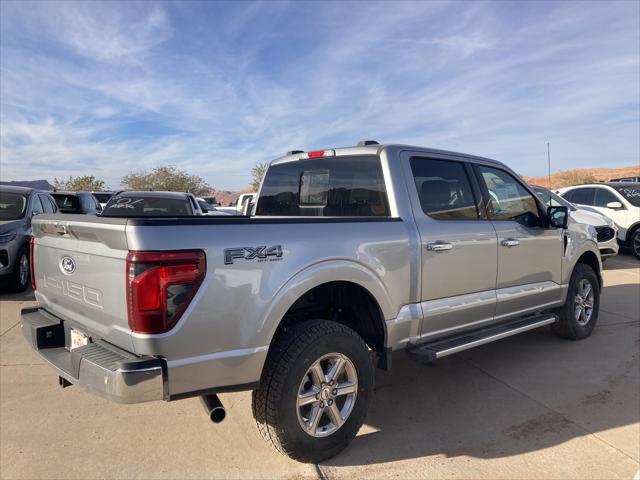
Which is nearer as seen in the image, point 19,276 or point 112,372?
point 112,372

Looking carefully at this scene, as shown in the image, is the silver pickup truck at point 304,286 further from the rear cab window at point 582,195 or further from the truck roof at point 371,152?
the rear cab window at point 582,195

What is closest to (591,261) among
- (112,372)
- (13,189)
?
(112,372)

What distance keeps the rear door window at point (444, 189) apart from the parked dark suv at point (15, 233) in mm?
6424

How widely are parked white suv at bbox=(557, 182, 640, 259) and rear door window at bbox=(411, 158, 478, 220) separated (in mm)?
8614

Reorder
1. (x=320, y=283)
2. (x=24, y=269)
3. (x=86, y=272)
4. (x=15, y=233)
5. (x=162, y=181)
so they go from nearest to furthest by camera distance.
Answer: (x=86, y=272), (x=320, y=283), (x=15, y=233), (x=24, y=269), (x=162, y=181)

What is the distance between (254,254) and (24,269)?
6715mm

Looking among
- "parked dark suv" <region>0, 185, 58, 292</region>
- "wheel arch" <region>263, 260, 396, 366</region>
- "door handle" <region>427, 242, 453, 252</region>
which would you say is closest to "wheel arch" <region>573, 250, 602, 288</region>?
"door handle" <region>427, 242, 453, 252</region>

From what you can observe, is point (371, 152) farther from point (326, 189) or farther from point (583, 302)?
point (583, 302)

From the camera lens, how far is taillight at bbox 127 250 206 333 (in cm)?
226

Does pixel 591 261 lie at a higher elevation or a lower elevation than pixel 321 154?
lower

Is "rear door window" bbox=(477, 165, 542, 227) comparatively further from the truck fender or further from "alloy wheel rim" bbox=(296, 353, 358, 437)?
"alloy wheel rim" bbox=(296, 353, 358, 437)

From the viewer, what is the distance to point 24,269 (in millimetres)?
7586

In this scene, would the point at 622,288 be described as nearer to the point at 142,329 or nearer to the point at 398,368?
the point at 398,368

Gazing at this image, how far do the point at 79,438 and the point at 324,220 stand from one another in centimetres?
220
